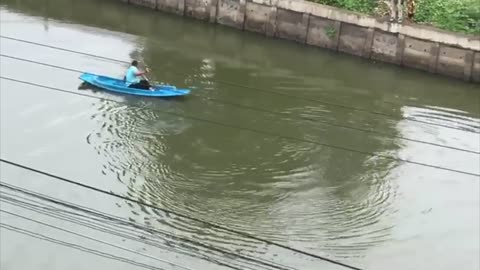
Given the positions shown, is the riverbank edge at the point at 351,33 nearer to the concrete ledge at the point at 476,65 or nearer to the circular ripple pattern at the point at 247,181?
the concrete ledge at the point at 476,65

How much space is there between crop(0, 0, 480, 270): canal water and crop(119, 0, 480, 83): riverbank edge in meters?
0.53

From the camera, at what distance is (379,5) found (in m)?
25.7

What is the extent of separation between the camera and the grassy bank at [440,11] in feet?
81.6

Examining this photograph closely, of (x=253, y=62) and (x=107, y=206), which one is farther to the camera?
(x=253, y=62)

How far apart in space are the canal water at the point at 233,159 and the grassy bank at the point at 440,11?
210 centimetres

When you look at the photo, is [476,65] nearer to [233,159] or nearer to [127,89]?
[233,159]

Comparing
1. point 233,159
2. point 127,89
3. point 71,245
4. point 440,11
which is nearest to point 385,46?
point 440,11

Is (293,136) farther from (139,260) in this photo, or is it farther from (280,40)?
(280,40)

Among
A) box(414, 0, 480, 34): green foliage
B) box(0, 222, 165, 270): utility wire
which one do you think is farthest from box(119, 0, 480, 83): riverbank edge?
box(0, 222, 165, 270): utility wire

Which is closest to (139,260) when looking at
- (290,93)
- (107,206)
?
(107,206)

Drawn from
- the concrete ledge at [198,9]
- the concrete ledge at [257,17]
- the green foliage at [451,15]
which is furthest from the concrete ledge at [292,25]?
the green foliage at [451,15]

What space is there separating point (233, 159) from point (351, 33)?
1026 centimetres

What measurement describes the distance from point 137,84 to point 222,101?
2.43 m

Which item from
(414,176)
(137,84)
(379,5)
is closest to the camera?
(414,176)
